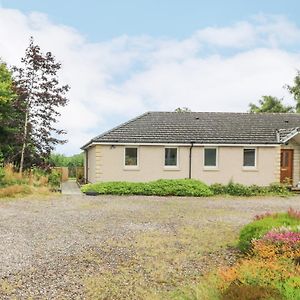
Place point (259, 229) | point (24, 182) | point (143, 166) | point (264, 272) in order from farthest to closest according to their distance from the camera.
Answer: point (143, 166)
point (24, 182)
point (259, 229)
point (264, 272)

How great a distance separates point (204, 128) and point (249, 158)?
140 inches

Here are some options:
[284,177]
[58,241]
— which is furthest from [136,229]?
[284,177]

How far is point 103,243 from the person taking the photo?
994 centimetres

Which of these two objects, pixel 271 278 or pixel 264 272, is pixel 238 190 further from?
pixel 271 278

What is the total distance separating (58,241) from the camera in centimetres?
1009

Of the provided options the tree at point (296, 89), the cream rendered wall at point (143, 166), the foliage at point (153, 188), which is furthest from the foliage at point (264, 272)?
the tree at point (296, 89)

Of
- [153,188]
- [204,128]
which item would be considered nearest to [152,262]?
[153,188]

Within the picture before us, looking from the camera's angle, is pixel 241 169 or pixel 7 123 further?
pixel 7 123

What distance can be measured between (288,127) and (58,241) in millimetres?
21772

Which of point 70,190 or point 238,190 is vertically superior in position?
point 238,190

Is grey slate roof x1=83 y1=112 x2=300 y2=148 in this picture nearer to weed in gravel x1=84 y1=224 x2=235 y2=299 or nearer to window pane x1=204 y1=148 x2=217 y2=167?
window pane x1=204 y1=148 x2=217 y2=167

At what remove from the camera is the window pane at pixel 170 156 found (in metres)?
25.1

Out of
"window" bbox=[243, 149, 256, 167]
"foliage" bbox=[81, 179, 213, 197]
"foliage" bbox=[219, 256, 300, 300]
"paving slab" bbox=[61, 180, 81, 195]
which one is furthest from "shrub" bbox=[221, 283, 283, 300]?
"window" bbox=[243, 149, 256, 167]

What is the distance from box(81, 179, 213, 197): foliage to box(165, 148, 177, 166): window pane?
8.71 ft
